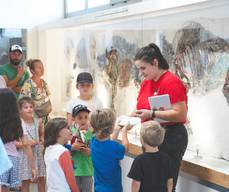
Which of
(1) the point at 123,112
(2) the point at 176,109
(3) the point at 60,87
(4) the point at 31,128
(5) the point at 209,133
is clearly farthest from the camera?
(3) the point at 60,87

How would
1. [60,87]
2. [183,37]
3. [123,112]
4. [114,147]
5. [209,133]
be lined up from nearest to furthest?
1. [114,147]
2. [209,133]
3. [183,37]
4. [123,112]
5. [60,87]

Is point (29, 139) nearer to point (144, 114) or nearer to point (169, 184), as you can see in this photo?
point (144, 114)

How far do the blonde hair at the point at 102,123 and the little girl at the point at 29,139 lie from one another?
1.38 m

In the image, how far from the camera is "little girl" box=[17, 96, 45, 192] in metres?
4.80

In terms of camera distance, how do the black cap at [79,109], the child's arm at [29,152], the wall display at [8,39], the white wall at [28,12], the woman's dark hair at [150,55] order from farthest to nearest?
the white wall at [28,12]
the wall display at [8,39]
the child's arm at [29,152]
the black cap at [79,109]
the woman's dark hair at [150,55]

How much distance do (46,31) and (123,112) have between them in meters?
2.90

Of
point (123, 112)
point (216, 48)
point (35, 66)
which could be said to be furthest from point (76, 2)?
point (216, 48)

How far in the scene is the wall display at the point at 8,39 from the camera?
7.37 m

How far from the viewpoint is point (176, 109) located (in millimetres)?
3348

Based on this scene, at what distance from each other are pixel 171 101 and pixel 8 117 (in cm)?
136

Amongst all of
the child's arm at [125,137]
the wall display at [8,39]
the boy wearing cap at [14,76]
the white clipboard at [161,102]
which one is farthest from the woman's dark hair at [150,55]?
the wall display at [8,39]

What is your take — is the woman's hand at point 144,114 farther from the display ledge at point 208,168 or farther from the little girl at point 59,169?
the little girl at point 59,169

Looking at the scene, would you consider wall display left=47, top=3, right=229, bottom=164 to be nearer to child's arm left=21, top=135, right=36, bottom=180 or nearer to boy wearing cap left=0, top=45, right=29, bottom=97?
child's arm left=21, top=135, right=36, bottom=180

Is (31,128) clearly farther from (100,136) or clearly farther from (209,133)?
(209,133)
